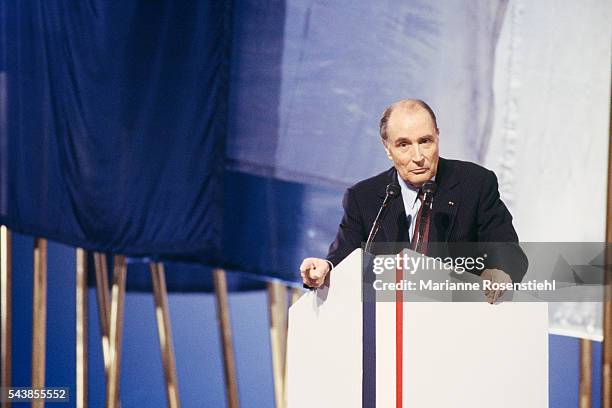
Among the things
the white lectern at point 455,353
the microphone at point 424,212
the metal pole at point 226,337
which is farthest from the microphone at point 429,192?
the metal pole at point 226,337

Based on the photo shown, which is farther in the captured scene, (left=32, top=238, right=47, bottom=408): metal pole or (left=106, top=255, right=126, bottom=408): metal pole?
(left=32, top=238, right=47, bottom=408): metal pole

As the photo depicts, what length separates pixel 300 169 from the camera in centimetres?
414

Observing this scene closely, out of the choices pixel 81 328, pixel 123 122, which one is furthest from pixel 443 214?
pixel 81 328

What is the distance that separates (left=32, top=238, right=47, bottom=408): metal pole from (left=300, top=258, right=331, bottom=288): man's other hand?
2610 millimetres

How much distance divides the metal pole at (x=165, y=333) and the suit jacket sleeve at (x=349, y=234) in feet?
5.43

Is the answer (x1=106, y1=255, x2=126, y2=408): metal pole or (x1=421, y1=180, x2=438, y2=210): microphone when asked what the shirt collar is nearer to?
(x1=421, y1=180, x2=438, y2=210): microphone

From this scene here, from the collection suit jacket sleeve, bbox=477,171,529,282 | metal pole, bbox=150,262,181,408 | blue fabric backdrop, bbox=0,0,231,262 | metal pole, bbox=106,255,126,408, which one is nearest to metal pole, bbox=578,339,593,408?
suit jacket sleeve, bbox=477,171,529,282

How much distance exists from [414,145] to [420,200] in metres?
0.22

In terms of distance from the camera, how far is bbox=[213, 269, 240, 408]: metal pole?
178 inches

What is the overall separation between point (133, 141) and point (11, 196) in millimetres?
867

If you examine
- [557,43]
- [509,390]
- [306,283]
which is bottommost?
[509,390]

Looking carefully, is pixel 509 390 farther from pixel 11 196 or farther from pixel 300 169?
pixel 11 196

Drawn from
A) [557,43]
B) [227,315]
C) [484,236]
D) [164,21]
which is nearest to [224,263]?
[227,315]

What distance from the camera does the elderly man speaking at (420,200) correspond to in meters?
3.14
